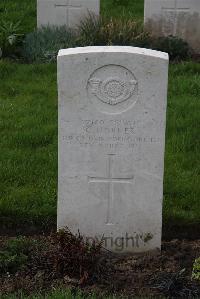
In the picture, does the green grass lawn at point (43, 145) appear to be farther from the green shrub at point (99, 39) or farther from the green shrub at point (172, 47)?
the green shrub at point (172, 47)

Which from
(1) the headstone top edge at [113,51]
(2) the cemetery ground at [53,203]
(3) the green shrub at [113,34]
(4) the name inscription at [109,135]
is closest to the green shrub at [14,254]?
(2) the cemetery ground at [53,203]

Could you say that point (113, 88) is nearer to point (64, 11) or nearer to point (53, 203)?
point (53, 203)

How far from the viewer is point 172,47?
1045 cm

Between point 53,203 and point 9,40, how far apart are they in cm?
460

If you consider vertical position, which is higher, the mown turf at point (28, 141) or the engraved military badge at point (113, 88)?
the engraved military badge at point (113, 88)

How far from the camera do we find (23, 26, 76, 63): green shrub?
10.1 meters

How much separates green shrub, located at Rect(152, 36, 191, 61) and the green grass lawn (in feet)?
2.49

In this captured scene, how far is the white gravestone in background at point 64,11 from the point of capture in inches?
429

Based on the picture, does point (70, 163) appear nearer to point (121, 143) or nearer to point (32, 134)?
point (121, 143)

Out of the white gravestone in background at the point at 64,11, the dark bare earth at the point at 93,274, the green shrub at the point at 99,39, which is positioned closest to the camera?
the dark bare earth at the point at 93,274

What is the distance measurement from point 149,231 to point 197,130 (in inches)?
90.2

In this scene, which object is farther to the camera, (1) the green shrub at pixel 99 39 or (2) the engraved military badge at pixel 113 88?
(1) the green shrub at pixel 99 39

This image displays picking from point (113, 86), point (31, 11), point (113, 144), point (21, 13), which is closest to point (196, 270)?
point (113, 144)

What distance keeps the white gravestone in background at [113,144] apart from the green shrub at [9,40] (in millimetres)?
5161
